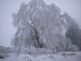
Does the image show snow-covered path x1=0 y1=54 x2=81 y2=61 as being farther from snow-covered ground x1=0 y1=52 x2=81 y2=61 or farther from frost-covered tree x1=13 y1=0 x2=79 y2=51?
frost-covered tree x1=13 y1=0 x2=79 y2=51

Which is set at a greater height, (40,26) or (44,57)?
(40,26)

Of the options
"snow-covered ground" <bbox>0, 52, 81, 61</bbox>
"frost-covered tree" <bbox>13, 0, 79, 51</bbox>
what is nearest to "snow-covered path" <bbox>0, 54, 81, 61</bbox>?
"snow-covered ground" <bbox>0, 52, 81, 61</bbox>

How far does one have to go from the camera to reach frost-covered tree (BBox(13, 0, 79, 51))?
224cm

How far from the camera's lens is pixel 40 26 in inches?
89.3

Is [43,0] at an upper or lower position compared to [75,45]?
upper

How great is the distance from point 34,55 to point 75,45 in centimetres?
72

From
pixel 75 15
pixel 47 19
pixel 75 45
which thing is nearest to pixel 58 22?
pixel 47 19

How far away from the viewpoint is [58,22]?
2.28 meters

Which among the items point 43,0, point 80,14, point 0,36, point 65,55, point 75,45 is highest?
point 43,0

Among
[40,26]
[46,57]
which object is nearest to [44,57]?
[46,57]

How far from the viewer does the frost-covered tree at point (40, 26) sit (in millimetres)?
2238

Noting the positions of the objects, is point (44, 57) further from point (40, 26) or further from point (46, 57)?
point (40, 26)

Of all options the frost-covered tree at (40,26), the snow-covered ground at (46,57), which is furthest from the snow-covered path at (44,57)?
the frost-covered tree at (40,26)

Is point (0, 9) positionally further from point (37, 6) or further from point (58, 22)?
point (58, 22)
